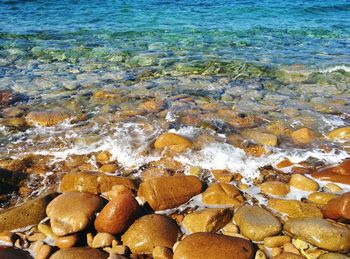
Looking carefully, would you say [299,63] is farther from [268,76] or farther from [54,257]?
[54,257]

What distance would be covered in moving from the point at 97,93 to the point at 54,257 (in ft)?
14.9

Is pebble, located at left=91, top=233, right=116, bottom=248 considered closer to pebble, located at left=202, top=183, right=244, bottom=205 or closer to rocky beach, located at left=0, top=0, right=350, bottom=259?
rocky beach, located at left=0, top=0, right=350, bottom=259

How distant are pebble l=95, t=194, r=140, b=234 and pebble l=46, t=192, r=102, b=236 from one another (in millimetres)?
161

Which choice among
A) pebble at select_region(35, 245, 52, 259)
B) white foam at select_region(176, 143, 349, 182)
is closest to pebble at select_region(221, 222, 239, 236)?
white foam at select_region(176, 143, 349, 182)

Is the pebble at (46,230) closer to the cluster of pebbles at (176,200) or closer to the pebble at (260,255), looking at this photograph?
the cluster of pebbles at (176,200)

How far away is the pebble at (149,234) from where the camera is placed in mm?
3594

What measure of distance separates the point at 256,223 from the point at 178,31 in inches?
447

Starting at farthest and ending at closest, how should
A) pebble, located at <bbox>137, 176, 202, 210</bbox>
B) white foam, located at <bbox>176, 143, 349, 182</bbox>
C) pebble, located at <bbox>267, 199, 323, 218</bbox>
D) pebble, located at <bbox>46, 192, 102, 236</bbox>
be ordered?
white foam, located at <bbox>176, 143, 349, 182</bbox>, pebble, located at <bbox>137, 176, 202, 210</bbox>, pebble, located at <bbox>267, 199, 323, 218</bbox>, pebble, located at <bbox>46, 192, 102, 236</bbox>

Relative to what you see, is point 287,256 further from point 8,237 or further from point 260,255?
point 8,237

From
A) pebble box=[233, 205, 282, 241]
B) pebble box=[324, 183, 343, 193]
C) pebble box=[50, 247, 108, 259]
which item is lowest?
pebble box=[324, 183, 343, 193]

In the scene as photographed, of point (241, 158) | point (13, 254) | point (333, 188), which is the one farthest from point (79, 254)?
point (333, 188)

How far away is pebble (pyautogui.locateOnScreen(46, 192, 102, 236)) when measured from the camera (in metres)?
3.69

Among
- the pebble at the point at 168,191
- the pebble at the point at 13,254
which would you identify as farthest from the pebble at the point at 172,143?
the pebble at the point at 13,254

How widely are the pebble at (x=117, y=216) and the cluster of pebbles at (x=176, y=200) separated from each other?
11mm
